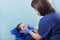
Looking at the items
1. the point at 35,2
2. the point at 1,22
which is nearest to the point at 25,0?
the point at 1,22

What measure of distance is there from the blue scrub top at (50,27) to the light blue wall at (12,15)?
2.86ft

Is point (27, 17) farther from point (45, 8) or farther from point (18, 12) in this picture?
point (45, 8)

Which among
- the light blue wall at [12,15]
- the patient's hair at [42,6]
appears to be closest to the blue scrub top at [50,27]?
the patient's hair at [42,6]

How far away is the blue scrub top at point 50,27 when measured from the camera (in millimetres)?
1339

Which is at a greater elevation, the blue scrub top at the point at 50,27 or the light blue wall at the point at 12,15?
the light blue wall at the point at 12,15

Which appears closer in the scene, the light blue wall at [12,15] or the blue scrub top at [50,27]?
the blue scrub top at [50,27]

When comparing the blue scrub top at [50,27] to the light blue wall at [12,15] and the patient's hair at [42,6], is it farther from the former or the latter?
the light blue wall at [12,15]

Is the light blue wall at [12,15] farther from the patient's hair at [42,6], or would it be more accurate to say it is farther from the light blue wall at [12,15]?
the patient's hair at [42,6]

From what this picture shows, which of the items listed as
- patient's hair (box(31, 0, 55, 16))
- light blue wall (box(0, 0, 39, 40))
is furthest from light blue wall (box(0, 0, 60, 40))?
patient's hair (box(31, 0, 55, 16))

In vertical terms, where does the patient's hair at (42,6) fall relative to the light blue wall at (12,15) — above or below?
below

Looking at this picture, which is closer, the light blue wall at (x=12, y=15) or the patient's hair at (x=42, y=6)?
the patient's hair at (x=42, y=6)

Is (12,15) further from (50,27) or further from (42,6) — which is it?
(50,27)

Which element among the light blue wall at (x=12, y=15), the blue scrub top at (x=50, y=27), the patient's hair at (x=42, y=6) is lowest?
the blue scrub top at (x=50, y=27)

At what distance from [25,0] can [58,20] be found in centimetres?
98
